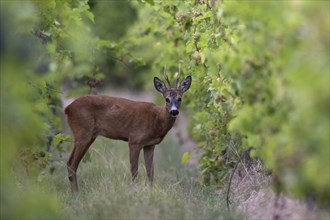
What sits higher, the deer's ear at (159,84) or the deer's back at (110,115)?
the deer's ear at (159,84)

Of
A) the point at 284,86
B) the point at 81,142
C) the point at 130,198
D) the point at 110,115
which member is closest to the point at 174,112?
the point at 110,115

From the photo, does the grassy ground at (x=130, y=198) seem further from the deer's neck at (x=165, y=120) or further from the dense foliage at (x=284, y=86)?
the dense foliage at (x=284, y=86)

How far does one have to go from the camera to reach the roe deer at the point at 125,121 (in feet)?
38.4

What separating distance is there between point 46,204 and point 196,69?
16.4ft

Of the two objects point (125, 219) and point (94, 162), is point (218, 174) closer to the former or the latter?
point (94, 162)

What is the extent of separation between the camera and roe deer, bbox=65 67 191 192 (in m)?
11.7

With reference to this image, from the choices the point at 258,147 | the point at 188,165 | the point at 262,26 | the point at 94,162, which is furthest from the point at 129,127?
the point at 262,26

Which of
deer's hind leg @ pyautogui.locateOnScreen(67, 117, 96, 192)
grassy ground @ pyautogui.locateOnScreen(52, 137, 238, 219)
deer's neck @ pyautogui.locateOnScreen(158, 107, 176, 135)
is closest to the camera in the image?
grassy ground @ pyautogui.locateOnScreen(52, 137, 238, 219)

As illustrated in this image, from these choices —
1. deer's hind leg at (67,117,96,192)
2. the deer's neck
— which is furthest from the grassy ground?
the deer's neck

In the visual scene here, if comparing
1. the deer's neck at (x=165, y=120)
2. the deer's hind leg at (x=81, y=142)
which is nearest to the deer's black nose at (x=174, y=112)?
the deer's neck at (x=165, y=120)

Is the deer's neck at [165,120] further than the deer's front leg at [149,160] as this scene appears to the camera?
Yes

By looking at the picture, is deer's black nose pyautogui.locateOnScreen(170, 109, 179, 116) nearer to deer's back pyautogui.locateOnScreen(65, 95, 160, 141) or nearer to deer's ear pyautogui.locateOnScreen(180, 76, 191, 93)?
deer's ear pyautogui.locateOnScreen(180, 76, 191, 93)

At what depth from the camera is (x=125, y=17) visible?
86.7 feet

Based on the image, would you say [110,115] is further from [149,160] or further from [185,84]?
[185,84]
